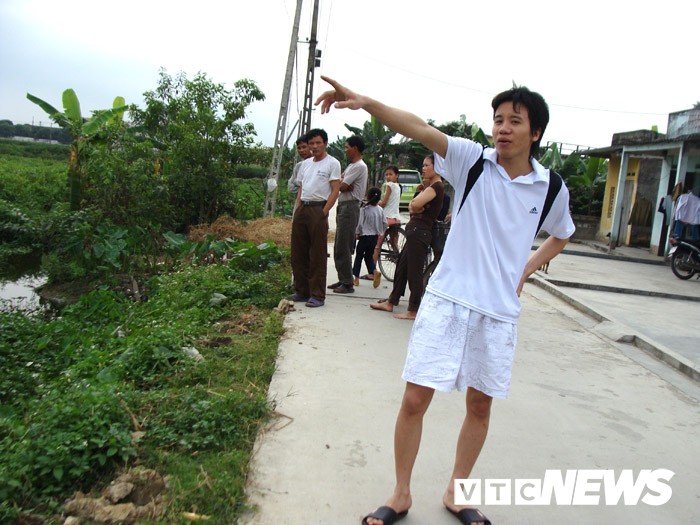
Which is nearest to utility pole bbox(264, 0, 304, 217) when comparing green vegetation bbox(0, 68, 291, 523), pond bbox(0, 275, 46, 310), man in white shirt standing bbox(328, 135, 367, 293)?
green vegetation bbox(0, 68, 291, 523)

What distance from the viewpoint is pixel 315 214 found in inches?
240

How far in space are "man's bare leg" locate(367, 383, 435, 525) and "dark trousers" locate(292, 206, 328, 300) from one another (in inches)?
148

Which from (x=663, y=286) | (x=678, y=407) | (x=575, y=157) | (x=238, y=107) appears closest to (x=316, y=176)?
(x=678, y=407)

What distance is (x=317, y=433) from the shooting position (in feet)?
10.5

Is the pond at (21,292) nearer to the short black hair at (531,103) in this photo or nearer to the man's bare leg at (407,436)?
the man's bare leg at (407,436)

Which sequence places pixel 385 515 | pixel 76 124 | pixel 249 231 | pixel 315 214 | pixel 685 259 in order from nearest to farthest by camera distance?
pixel 385 515, pixel 315 214, pixel 685 259, pixel 249 231, pixel 76 124

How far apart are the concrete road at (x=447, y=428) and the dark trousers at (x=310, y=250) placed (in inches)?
16.7

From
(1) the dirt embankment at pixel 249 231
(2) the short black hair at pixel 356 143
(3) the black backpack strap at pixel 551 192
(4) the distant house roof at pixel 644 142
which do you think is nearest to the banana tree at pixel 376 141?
(4) the distant house roof at pixel 644 142

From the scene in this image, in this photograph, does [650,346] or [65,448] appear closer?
[65,448]

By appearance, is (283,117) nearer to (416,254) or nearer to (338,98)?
(416,254)

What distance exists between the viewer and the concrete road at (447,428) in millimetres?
2672

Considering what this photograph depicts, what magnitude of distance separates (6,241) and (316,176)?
10.8m

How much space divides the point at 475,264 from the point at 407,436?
75cm

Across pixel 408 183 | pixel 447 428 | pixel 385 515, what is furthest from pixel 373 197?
pixel 408 183
